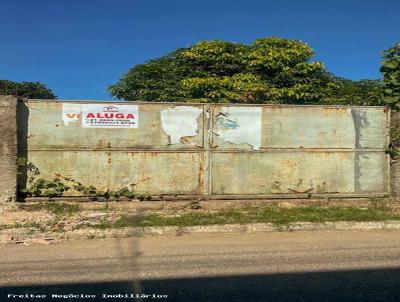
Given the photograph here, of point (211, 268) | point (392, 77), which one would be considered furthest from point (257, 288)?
point (392, 77)

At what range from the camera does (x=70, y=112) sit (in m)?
9.51

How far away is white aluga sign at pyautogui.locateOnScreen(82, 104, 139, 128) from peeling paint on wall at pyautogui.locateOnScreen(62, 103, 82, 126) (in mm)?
124

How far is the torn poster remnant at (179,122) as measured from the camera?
32.2ft

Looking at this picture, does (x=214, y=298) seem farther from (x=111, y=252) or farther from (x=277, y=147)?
(x=277, y=147)

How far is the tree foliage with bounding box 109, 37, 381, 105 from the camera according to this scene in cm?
2662

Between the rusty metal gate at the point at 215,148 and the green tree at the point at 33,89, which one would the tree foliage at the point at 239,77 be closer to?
the rusty metal gate at the point at 215,148

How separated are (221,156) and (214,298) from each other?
17.1 ft

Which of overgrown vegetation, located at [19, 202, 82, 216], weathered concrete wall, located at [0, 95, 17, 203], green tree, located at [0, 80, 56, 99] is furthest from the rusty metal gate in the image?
green tree, located at [0, 80, 56, 99]

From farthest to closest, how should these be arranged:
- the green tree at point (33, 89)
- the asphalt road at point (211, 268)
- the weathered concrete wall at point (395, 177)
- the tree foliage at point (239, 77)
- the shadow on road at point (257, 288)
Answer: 1. the green tree at point (33, 89)
2. the tree foliage at point (239, 77)
3. the weathered concrete wall at point (395, 177)
4. the asphalt road at point (211, 268)
5. the shadow on road at point (257, 288)

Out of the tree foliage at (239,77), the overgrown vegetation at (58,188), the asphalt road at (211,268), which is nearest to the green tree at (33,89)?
the tree foliage at (239,77)

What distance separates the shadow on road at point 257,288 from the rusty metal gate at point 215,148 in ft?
14.4

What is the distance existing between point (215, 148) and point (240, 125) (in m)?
0.65

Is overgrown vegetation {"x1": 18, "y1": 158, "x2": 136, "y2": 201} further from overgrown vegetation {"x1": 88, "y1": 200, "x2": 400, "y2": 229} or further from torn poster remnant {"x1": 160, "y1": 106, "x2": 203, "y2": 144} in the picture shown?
torn poster remnant {"x1": 160, "y1": 106, "x2": 203, "y2": 144}

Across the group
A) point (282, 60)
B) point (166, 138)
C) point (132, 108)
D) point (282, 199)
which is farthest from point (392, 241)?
point (282, 60)
